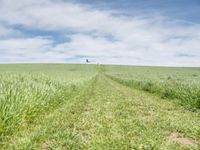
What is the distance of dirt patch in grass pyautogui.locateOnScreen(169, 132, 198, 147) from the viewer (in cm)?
1054

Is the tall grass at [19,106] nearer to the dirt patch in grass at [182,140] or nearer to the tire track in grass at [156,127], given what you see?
the tire track in grass at [156,127]

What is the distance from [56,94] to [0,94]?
29.2 ft

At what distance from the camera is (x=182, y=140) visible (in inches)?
434

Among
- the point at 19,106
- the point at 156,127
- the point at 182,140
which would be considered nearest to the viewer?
the point at 182,140

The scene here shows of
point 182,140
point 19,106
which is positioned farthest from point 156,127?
point 19,106

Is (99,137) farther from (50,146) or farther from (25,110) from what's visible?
(25,110)

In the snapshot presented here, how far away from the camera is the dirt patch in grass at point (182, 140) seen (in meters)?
10.5

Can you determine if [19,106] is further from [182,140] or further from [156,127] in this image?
[182,140]

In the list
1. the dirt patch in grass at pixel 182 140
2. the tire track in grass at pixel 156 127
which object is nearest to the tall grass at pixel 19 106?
the tire track in grass at pixel 156 127

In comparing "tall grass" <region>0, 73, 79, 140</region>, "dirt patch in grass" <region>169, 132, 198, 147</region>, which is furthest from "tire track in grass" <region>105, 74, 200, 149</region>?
"tall grass" <region>0, 73, 79, 140</region>

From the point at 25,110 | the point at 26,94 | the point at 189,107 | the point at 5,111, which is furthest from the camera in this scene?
the point at 189,107

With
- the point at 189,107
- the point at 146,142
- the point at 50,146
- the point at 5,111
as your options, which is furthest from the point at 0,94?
the point at 189,107

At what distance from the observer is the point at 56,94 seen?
68.4 ft

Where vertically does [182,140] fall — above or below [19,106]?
below
